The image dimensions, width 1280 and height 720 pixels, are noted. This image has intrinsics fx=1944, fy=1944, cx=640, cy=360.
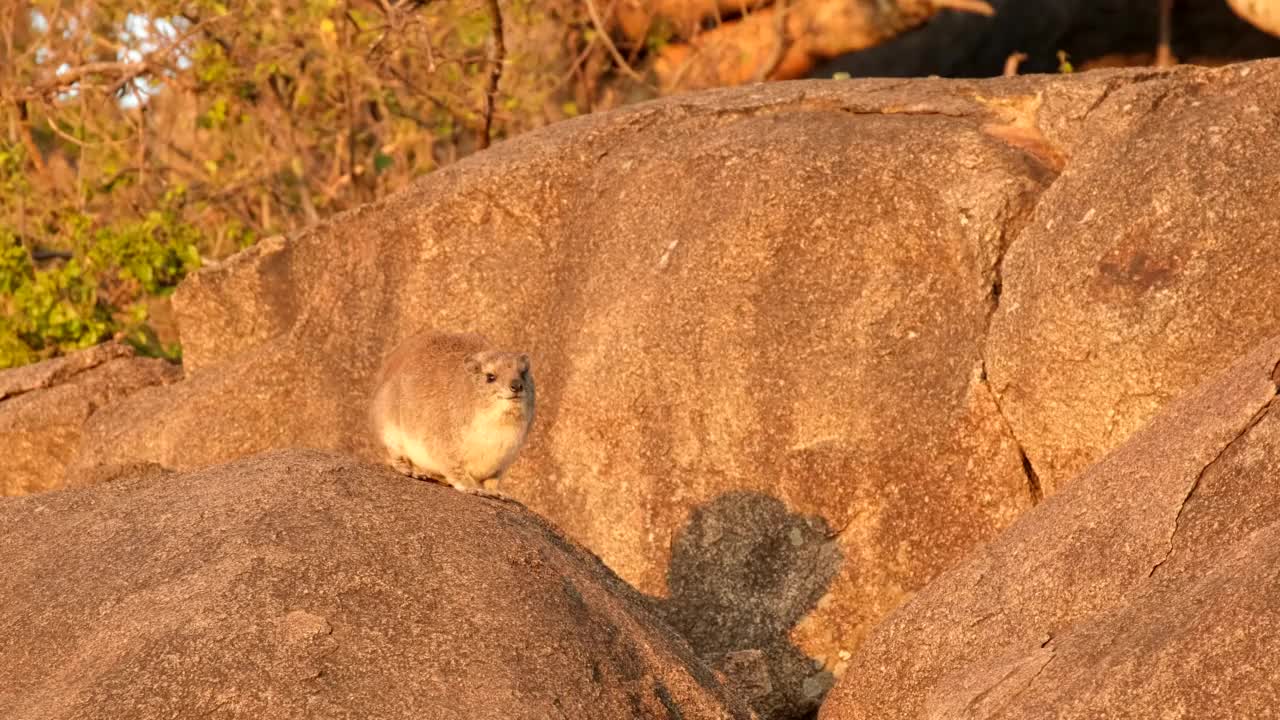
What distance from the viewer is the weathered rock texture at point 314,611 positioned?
22.8 ft

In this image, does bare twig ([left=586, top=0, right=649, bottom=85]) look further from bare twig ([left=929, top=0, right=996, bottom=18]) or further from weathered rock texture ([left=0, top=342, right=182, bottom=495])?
weathered rock texture ([left=0, top=342, right=182, bottom=495])

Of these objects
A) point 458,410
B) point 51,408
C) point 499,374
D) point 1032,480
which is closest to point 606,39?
point 51,408

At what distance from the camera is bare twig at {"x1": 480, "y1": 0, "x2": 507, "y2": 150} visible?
1608 cm

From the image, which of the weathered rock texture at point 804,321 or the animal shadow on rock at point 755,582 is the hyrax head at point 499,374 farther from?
the animal shadow on rock at point 755,582

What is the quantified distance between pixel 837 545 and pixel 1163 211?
2.47 meters

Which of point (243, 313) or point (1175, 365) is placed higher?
point (1175, 365)

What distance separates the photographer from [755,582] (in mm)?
10625

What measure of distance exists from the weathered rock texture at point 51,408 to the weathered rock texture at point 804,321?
0.82 meters

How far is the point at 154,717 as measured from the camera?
6777mm

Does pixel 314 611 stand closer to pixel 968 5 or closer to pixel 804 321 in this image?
pixel 804 321

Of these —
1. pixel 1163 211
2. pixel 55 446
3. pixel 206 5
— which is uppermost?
pixel 1163 211

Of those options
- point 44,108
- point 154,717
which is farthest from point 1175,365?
point 44,108

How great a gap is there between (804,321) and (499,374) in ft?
6.70

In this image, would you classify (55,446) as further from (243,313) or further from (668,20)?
(668,20)
